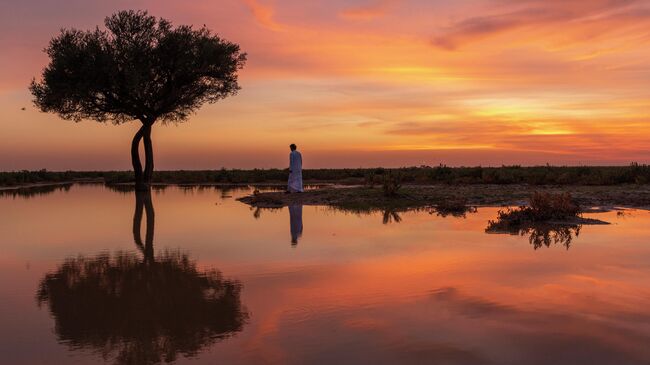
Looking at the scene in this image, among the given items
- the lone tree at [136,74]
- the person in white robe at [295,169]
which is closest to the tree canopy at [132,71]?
the lone tree at [136,74]

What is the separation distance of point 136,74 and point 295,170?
13332 millimetres

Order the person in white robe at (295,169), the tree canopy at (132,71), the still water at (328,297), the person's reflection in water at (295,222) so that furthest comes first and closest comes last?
the tree canopy at (132,71)
the person in white robe at (295,169)
the person's reflection in water at (295,222)
the still water at (328,297)

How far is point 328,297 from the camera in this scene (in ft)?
21.5

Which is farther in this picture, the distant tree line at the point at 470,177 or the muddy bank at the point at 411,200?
the distant tree line at the point at 470,177

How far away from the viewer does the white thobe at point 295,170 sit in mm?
25328

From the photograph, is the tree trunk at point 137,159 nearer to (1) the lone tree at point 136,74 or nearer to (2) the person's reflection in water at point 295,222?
(1) the lone tree at point 136,74

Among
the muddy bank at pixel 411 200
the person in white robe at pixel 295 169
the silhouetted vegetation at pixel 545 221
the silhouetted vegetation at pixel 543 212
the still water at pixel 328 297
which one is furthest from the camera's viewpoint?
the person in white robe at pixel 295 169

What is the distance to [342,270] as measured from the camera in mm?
8281

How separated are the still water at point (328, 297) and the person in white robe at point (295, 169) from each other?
41.0ft

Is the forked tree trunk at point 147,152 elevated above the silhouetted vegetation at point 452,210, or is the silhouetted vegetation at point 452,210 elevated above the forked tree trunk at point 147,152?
the forked tree trunk at point 147,152

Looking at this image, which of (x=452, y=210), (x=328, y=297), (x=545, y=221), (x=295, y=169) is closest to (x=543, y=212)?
(x=545, y=221)

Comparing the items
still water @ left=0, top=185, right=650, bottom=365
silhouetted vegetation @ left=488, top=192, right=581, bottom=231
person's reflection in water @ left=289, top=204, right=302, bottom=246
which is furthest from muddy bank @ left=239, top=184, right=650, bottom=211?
still water @ left=0, top=185, right=650, bottom=365

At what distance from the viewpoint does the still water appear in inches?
187

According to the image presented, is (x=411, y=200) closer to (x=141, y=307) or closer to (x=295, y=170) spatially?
(x=295, y=170)
